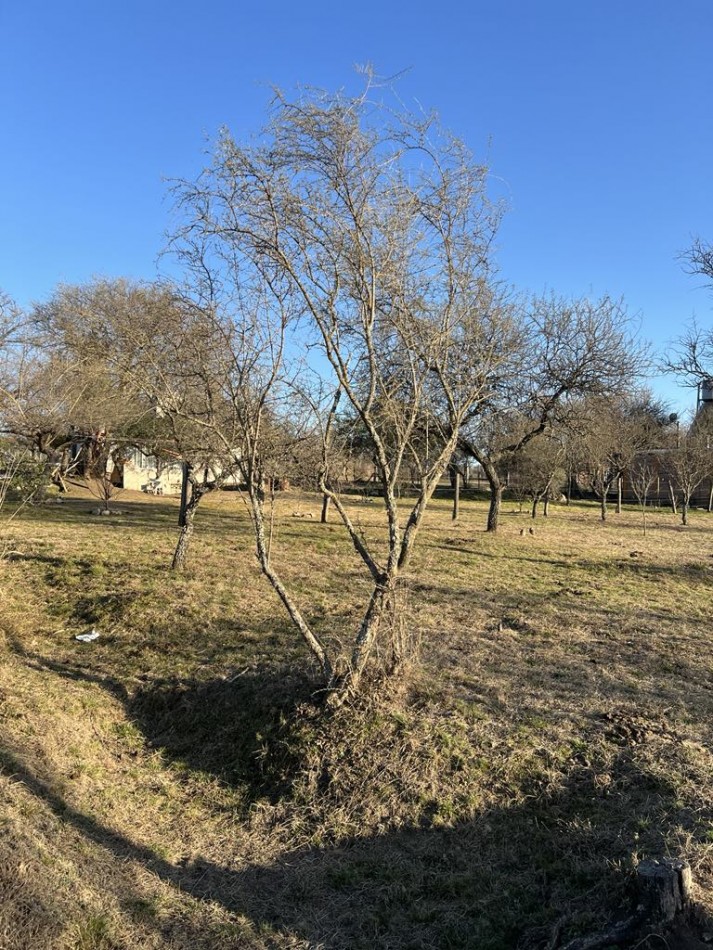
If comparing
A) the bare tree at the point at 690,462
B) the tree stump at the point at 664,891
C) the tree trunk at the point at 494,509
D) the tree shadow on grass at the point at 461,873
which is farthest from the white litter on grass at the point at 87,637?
the bare tree at the point at 690,462

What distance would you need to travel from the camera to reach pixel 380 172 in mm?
4441

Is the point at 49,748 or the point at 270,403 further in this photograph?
the point at 270,403

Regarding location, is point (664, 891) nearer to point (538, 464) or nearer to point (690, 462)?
point (538, 464)

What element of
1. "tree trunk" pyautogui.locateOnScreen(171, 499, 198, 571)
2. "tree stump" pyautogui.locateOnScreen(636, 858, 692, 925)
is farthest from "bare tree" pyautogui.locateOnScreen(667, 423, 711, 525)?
"tree stump" pyautogui.locateOnScreen(636, 858, 692, 925)

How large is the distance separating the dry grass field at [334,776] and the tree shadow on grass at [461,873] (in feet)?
0.04

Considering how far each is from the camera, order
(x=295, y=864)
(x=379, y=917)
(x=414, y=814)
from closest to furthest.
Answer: (x=379, y=917) < (x=295, y=864) < (x=414, y=814)

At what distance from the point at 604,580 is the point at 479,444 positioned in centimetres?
777

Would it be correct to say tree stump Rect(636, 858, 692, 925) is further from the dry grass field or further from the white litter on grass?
the white litter on grass

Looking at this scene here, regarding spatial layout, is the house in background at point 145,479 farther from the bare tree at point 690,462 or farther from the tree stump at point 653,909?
the tree stump at point 653,909

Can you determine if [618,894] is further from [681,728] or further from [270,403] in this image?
[270,403]

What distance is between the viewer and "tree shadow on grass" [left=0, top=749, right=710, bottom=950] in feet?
10.5

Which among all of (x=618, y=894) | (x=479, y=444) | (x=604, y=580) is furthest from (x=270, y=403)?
(x=479, y=444)

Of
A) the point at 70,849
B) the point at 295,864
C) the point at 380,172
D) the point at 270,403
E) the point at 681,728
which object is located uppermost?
the point at 380,172

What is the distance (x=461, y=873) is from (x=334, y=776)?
1095 mm
